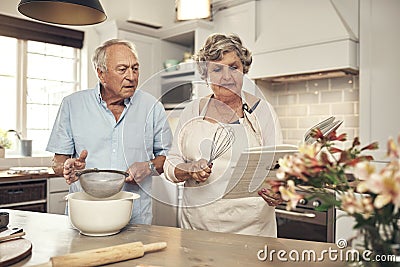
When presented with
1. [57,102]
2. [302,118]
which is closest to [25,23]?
[57,102]

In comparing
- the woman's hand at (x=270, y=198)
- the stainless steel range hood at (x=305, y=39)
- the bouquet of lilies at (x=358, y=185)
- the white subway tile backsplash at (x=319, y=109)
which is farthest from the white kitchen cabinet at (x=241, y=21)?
the bouquet of lilies at (x=358, y=185)

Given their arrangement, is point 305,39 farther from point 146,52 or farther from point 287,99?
point 146,52

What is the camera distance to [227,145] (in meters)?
1.58

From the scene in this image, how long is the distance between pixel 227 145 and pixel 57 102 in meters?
2.86

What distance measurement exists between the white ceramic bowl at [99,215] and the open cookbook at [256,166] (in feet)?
1.48

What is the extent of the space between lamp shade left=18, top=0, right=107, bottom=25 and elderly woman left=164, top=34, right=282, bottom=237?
18.7 inches

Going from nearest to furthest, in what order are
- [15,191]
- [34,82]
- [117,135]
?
[117,135] < [15,191] < [34,82]

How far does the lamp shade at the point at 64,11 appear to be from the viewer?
168 centimetres

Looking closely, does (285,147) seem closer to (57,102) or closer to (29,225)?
(29,225)

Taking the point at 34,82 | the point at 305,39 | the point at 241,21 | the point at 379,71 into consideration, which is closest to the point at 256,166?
the point at 379,71

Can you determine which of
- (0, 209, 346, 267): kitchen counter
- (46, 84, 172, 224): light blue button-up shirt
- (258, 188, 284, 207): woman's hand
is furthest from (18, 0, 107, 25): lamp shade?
(258, 188, 284, 207): woman's hand

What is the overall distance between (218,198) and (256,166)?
19cm

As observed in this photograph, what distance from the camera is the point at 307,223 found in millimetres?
2682

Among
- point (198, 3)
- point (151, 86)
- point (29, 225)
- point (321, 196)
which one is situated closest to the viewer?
point (321, 196)
